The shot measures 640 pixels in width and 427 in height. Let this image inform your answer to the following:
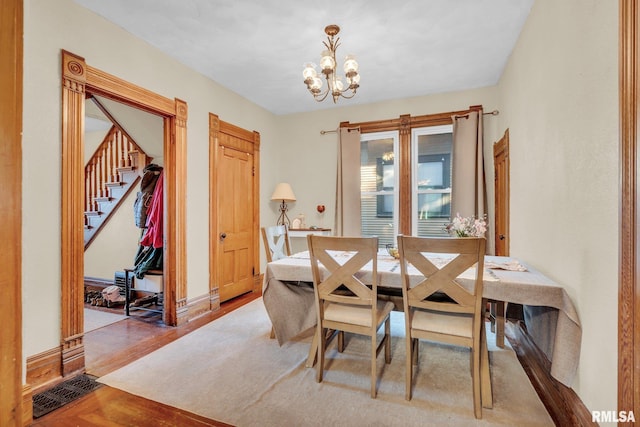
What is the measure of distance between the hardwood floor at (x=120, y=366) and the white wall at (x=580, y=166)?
2063mm

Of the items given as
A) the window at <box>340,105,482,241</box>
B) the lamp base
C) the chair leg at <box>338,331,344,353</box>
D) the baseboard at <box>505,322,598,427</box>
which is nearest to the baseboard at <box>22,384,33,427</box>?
the chair leg at <box>338,331,344,353</box>

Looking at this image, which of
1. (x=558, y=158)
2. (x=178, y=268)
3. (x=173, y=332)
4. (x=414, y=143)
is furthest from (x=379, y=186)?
(x=173, y=332)

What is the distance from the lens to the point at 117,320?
10.9 feet

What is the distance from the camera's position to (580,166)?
1.62 meters

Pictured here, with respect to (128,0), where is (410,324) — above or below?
below

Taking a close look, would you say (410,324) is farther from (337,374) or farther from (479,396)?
(337,374)

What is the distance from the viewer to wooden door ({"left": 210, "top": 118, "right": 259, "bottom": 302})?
3715 millimetres

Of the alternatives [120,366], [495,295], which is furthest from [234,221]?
[495,295]

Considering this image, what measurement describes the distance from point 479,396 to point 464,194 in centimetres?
276

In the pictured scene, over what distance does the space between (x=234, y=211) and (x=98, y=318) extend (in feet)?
6.50

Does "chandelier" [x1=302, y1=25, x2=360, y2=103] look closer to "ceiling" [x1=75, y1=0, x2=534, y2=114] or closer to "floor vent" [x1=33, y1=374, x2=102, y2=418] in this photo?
"ceiling" [x1=75, y1=0, x2=534, y2=114]

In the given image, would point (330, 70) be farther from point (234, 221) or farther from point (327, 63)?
point (234, 221)

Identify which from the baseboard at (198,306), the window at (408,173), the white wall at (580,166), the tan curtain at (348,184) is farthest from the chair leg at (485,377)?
the baseboard at (198,306)

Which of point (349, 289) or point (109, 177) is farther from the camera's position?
point (109, 177)
